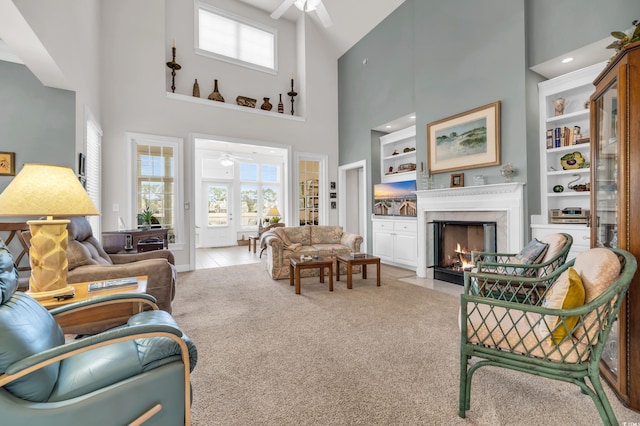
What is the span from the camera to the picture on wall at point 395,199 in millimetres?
5332

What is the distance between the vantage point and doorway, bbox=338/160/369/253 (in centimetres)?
699

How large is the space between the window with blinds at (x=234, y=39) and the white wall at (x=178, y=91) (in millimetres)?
182

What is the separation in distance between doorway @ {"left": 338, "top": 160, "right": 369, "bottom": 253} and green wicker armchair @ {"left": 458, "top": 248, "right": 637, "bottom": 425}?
17.1ft

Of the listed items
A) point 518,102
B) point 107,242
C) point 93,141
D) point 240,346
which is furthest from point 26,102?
point 518,102

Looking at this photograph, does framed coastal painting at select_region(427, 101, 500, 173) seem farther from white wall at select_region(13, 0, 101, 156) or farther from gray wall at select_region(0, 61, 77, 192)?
gray wall at select_region(0, 61, 77, 192)

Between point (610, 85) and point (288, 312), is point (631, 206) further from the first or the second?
point (288, 312)

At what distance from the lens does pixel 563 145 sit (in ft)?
11.3

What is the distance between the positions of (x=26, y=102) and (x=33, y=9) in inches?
52.0

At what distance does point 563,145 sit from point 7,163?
20.8 ft

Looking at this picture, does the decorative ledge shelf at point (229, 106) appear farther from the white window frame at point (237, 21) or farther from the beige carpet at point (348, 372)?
the beige carpet at point (348, 372)

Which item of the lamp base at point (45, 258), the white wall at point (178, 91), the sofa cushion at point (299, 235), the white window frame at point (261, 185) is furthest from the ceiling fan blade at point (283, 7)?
the white window frame at point (261, 185)

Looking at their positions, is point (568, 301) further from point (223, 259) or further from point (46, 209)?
point (223, 259)

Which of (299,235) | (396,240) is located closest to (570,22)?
(396,240)

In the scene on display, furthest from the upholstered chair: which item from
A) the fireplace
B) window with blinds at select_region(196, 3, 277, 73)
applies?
window with blinds at select_region(196, 3, 277, 73)
